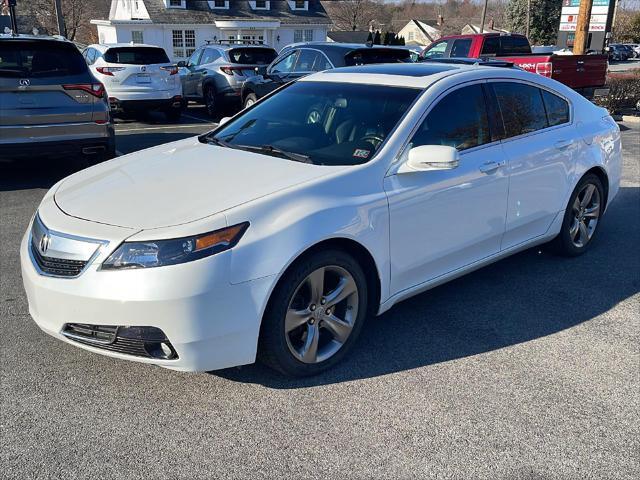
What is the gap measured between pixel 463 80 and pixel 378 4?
92394 mm

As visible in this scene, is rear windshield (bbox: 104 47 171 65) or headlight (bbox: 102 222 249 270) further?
rear windshield (bbox: 104 47 171 65)

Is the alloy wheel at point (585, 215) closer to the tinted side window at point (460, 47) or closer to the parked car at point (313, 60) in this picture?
the parked car at point (313, 60)

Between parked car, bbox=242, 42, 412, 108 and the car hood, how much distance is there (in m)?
6.69

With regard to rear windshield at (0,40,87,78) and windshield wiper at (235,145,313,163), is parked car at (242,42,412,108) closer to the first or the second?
rear windshield at (0,40,87,78)

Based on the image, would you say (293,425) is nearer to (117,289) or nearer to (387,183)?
(117,289)

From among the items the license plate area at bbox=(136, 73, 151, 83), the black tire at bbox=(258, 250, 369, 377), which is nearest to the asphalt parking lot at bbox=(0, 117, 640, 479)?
the black tire at bbox=(258, 250, 369, 377)

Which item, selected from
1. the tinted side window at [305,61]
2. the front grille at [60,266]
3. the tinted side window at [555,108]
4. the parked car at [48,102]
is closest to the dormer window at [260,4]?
the tinted side window at [305,61]

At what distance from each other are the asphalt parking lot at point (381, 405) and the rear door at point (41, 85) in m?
3.35

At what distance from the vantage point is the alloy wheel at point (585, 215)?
5285 mm

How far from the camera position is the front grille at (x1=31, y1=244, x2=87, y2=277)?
306 cm

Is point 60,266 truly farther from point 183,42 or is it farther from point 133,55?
point 183,42

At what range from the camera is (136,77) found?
1249 cm

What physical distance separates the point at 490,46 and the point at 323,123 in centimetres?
1301

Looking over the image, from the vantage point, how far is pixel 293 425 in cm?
305
